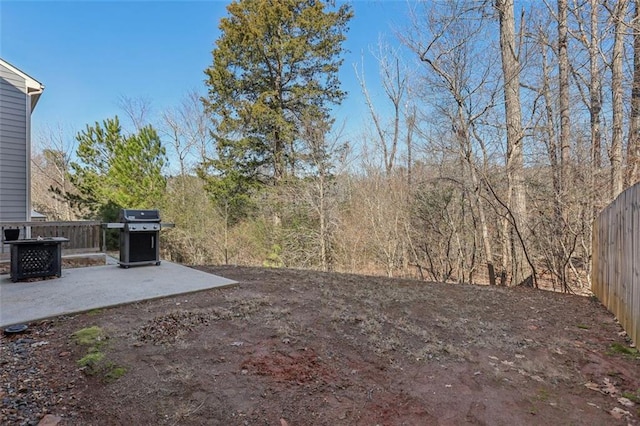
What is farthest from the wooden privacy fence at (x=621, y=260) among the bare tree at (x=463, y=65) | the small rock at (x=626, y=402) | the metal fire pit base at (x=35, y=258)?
the metal fire pit base at (x=35, y=258)

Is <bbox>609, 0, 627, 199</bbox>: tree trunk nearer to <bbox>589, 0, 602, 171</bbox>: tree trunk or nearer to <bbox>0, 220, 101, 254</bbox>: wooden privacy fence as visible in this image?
<bbox>589, 0, 602, 171</bbox>: tree trunk

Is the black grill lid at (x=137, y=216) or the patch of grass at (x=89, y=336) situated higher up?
the black grill lid at (x=137, y=216)

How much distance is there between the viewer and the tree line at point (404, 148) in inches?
219

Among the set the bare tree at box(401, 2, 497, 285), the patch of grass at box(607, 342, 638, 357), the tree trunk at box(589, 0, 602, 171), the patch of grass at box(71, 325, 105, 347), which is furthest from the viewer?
the tree trunk at box(589, 0, 602, 171)

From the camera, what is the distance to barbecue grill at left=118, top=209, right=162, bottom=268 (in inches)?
203

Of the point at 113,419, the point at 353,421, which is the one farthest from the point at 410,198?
the point at 113,419

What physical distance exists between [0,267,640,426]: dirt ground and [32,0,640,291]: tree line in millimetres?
2622

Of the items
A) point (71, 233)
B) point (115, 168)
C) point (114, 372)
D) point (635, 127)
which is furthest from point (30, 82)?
point (635, 127)

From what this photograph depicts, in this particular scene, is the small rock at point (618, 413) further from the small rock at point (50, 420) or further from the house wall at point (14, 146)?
the house wall at point (14, 146)

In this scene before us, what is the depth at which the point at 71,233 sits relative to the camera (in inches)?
269

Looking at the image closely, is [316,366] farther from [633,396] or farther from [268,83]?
[268,83]

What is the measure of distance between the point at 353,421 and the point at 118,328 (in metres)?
2.08

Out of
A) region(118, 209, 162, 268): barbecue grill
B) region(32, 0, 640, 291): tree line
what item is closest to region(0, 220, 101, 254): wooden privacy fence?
region(118, 209, 162, 268): barbecue grill

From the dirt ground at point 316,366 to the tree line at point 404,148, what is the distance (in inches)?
103
